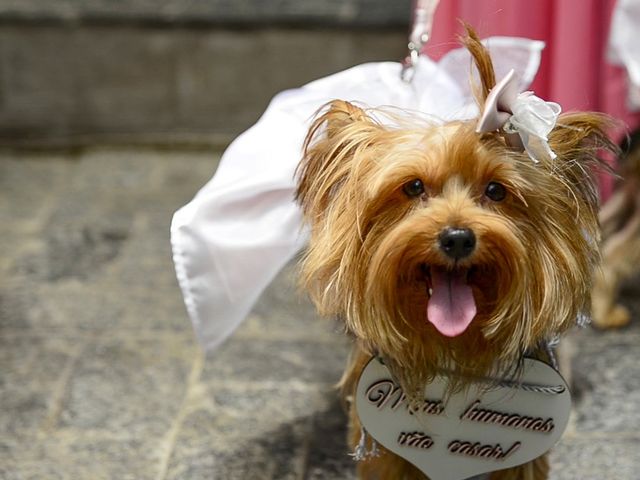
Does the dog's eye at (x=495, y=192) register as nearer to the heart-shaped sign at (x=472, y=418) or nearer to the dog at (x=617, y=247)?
the heart-shaped sign at (x=472, y=418)

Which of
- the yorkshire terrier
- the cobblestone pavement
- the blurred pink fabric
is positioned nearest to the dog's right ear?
the yorkshire terrier

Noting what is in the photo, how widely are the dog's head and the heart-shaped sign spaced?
9cm

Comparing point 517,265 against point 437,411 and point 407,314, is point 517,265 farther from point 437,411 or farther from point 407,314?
point 437,411

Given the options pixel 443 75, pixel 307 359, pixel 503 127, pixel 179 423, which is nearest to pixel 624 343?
pixel 307 359

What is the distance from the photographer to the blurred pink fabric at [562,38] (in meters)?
2.52

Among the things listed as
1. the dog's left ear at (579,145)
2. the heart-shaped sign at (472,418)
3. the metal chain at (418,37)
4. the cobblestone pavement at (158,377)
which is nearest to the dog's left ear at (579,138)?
the dog's left ear at (579,145)

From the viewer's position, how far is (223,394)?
2732mm

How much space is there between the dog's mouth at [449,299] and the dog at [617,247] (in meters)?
1.36

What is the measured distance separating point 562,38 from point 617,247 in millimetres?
744

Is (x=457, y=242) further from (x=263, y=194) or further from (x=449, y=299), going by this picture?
(x=263, y=194)

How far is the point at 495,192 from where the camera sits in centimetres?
172

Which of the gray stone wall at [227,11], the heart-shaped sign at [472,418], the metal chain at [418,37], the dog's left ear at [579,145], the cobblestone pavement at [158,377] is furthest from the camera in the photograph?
the gray stone wall at [227,11]

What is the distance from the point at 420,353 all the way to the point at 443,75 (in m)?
0.75

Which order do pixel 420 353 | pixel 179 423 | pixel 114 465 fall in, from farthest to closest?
1. pixel 179 423
2. pixel 114 465
3. pixel 420 353
